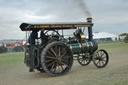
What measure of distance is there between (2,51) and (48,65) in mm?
22971

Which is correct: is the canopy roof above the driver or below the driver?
above

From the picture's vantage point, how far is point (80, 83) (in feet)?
15.4

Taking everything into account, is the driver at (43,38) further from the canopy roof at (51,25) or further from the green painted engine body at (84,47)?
the green painted engine body at (84,47)

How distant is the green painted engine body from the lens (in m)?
6.67

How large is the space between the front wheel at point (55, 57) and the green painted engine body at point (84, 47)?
1.74ft

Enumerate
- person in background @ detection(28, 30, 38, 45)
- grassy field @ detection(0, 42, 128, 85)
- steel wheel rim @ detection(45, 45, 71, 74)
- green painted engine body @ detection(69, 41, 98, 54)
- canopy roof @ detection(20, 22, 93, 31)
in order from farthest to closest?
green painted engine body @ detection(69, 41, 98, 54)
person in background @ detection(28, 30, 38, 45)
steel wheel rim @ detection(45, 45, 71, 74)
canopy roof @ detection(20, 22, 93, 31)
grassy field @ detection(0, 42, 128, 85)

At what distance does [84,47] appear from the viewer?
6.95 meters

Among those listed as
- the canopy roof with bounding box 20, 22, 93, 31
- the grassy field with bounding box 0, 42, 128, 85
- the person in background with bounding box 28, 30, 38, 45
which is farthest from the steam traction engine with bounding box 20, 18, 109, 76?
the grassy field with bounding box 0, 42, 128, 85

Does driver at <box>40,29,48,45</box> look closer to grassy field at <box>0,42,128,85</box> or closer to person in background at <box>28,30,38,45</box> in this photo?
person in background at <box>28,30,38,45</box>

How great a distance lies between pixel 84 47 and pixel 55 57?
5.06 feet

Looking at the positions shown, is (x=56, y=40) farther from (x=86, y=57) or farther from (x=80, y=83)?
(x=80, y=83)

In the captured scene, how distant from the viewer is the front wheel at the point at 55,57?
5.72 metres

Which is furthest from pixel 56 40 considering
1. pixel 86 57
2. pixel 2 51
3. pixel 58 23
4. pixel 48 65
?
pixel 2 51

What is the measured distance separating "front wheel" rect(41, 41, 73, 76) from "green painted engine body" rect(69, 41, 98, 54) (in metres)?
0.53
